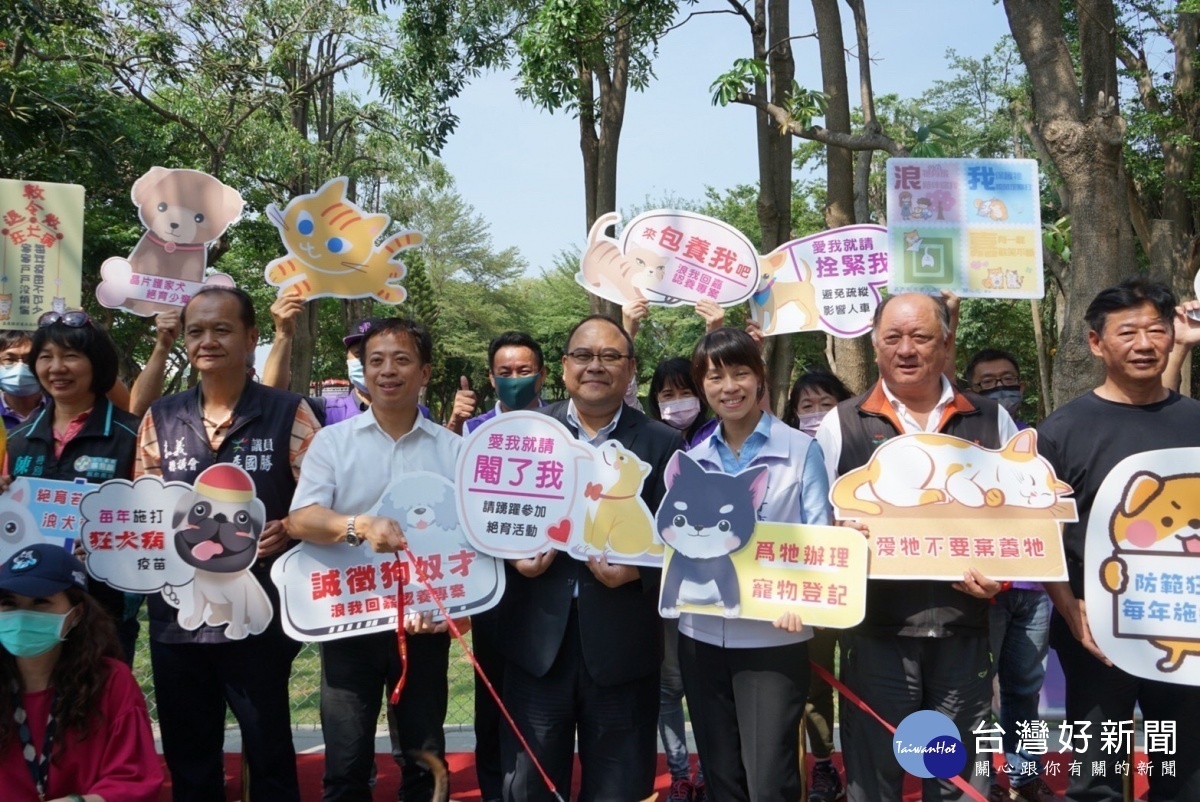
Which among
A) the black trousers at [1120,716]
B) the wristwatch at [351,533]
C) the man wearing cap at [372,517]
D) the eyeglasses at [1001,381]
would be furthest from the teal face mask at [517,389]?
the black trousers at [1120,716]

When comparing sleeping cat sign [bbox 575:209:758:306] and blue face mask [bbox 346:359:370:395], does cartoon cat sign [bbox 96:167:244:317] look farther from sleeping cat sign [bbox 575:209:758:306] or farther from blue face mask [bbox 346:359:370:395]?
sleeping cat sign [bbox 575:209:758:306]

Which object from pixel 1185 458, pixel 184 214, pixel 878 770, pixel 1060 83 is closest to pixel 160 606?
pixel 184 214

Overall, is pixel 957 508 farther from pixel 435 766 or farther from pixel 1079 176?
pixel 1079 176

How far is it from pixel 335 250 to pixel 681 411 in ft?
5.48

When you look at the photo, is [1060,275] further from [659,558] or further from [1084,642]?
[659,558]

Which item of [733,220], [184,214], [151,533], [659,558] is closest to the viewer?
[659,558]

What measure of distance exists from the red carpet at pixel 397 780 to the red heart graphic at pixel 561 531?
1.68m

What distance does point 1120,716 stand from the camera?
9.93 ft

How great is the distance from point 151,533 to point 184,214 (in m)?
1.73

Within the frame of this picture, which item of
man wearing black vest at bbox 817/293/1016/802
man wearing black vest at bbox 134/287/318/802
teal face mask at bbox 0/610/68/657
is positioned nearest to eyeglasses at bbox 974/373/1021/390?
man wearing black vest at bbox 817/293/1016/802

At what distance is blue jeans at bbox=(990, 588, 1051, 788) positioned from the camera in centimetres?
379

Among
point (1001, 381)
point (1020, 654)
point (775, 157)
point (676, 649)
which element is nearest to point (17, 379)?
point (676, 649)

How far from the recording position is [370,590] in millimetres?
3037

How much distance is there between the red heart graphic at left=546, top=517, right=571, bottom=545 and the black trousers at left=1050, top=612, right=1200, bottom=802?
170 centimetres
